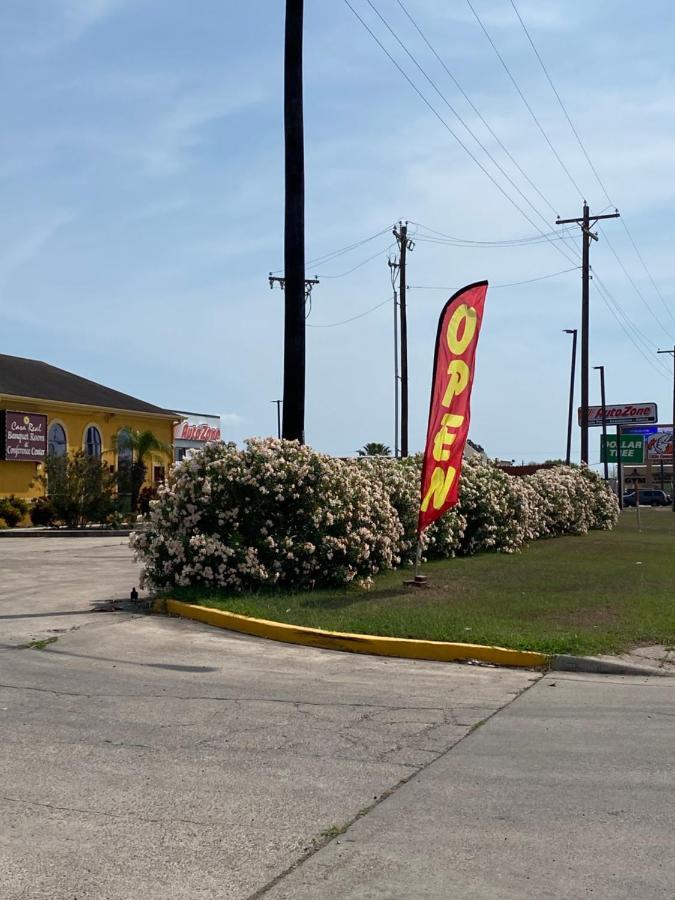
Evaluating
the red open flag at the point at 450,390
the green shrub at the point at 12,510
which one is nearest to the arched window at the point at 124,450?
the green shrub at the point at 12,510

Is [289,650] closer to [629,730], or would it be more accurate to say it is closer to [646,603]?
[629,730]

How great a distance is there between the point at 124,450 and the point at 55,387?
11.9 ft

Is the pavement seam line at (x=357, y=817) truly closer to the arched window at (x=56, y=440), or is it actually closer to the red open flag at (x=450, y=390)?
the red open flag at (x=450, y=390)

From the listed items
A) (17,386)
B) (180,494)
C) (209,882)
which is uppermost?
(17,386)

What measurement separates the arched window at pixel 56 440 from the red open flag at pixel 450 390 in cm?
2477

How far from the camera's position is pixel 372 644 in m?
10.6

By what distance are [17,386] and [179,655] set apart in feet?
94.7

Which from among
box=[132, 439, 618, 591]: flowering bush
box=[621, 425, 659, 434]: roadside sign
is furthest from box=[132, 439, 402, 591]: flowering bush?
box=[621, 425, 659, 434]: roadside sign

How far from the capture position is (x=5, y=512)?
34281 mm

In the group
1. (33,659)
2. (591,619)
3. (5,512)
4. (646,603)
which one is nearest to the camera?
(33,659)

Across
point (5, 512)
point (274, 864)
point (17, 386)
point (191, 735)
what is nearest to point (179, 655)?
point (191, 735)

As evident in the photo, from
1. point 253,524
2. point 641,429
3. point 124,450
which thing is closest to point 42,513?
point 124,450

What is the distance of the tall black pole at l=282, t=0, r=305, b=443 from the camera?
17.2 meters

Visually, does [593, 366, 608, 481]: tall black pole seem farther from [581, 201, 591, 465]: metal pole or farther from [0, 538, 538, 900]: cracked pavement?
[0, 538, 538, 900]: cracked pavement
